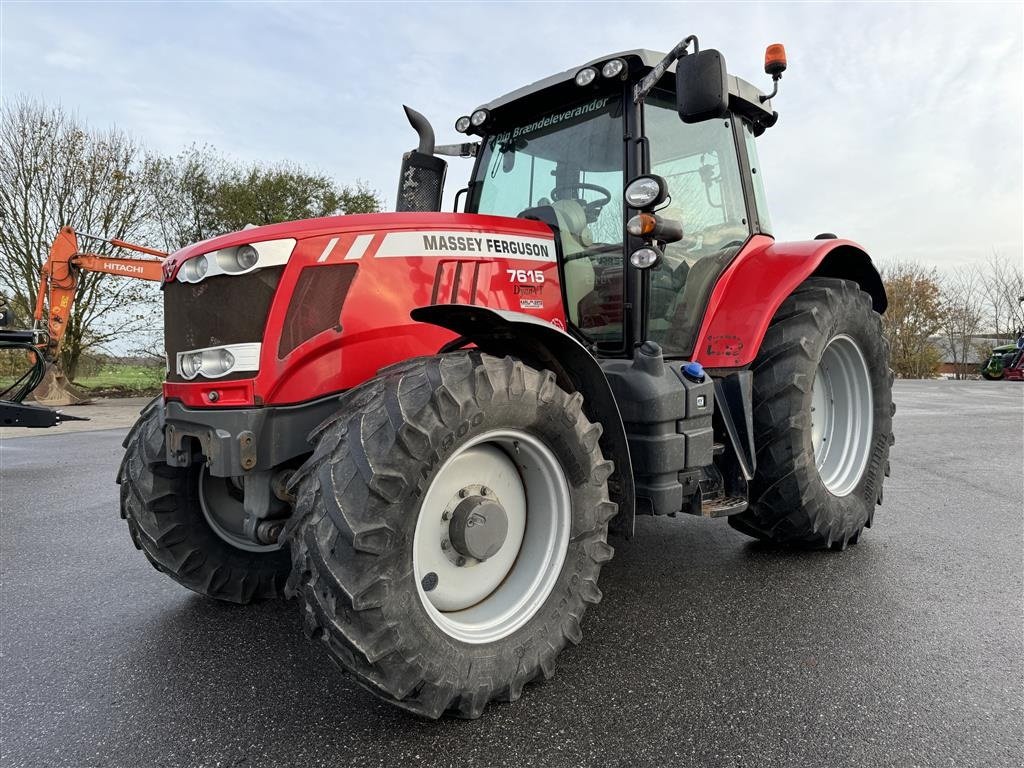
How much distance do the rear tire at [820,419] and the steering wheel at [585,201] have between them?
104 cm

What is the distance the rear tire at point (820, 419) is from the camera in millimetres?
3010

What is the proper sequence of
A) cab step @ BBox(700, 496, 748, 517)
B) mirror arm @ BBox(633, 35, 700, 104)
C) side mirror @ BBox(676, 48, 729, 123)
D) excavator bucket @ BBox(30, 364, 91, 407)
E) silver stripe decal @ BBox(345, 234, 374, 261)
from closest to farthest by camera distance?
silver stripe decal @ BBox(345, 234, 374, 261) < side mirror @ BBox(676, 48, 729, 123) < mirror arm @ BBox(633, 35, 700, 104) < cab step @ BBox(700, 496, 748, 517) < excavator bucket @ BBox(30, 364, 91, 407)

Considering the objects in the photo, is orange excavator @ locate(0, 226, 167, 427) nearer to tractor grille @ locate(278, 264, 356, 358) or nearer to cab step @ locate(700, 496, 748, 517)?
tractor grille @ locate(278, 264, 356, 358)

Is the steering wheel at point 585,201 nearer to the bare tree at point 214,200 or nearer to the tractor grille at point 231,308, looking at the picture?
the tractor grille at point 231,308

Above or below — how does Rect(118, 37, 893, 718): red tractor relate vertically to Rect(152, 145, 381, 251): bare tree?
below

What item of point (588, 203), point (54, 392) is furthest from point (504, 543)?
point (54, 392)

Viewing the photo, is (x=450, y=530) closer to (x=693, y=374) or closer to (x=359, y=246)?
(x=359, y=246)

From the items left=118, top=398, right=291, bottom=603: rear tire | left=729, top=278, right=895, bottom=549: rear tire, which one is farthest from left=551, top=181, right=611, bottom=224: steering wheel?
left=118, top=398, right=291, bottom=603: rear tire

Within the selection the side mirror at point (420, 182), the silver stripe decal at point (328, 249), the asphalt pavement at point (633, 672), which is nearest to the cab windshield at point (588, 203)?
the side mirror at point (420, 182)

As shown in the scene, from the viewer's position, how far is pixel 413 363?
194cm

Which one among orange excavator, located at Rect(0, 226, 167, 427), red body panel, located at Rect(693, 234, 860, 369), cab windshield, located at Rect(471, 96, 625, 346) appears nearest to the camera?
cab windshield, located at Rect(471, 96, 625, 346)

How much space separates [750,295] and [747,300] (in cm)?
3

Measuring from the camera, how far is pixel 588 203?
2.90 meters

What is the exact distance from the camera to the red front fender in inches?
118
